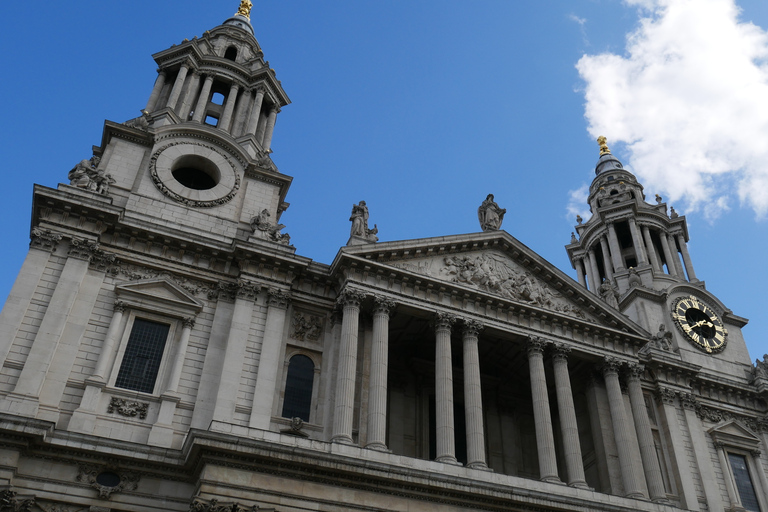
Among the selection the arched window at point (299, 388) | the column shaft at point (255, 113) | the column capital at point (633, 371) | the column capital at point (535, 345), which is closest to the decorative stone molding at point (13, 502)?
the arched window at point (299, 388)

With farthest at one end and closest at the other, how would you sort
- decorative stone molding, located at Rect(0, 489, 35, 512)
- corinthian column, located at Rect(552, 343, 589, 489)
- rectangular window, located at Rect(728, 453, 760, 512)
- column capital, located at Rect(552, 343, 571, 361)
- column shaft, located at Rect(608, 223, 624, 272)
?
1. column shaft, located at Rect(608, 223, 624, 272)
2. rectangular window, located at Rect(728, 453, 760, 512)
3. column capital, located at Rect(552, 343, 571, 361)
4. corinthian column, located at Rect(552, 343, 589, 489)
5. decorative stone molding, located at Rect(0, 489, 35, 512)

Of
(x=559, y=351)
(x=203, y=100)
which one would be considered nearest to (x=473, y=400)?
(x=559, y=351)

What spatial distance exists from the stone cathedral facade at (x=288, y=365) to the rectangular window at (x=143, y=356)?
0.26ft

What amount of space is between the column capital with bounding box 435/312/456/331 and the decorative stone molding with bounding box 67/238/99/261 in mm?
13108

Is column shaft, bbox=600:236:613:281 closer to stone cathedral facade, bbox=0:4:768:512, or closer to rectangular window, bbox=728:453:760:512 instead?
stone cathedral facade, bbox=0:4:768:512

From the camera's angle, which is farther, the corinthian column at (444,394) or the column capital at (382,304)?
the column capital at (382,304)

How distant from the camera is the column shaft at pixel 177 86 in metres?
34.3

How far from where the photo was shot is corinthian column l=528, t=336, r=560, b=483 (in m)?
25.9

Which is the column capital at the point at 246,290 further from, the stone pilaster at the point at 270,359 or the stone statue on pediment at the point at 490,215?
the stone statue on pediment at the point at 490,215

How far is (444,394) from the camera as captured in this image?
85.0ft

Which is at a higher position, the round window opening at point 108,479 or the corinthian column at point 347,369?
the corinthian column at point 347,369

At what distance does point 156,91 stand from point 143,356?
16.3m

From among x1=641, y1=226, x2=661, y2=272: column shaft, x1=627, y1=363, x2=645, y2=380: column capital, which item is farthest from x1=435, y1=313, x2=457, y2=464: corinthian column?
x1=641, y1=226, x2=661, y2=272: column shaft

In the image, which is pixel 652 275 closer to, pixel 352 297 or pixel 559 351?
pixel 559 351
